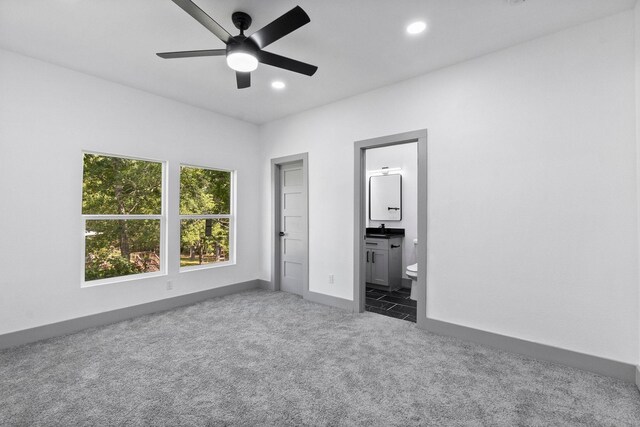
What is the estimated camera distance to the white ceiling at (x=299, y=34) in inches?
89.8

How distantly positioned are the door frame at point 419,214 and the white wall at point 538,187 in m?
0.08

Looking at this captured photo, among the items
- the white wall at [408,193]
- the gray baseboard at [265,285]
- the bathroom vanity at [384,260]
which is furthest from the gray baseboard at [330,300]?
the white wall at [408,193]

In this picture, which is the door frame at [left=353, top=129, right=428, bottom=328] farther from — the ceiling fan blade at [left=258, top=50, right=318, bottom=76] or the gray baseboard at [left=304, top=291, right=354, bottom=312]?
the ceiling fan blade at [left=258, top=50, right=318, bottom=76]

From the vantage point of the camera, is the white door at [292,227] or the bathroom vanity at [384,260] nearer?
the white door at [292,227]

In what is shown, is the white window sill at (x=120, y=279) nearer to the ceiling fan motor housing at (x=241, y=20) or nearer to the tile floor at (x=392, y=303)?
the tile floor at (x=392, y=303)

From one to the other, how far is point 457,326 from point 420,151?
1840 mm

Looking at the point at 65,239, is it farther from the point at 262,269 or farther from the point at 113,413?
the point at 262,269

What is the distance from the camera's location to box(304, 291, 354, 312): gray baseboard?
4.00 metres

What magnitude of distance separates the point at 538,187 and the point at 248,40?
2635 millimetres

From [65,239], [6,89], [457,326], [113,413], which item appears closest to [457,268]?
[457,326]

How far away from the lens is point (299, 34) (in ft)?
8.60

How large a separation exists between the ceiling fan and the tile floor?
9.55ft

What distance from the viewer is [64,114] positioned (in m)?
3.26

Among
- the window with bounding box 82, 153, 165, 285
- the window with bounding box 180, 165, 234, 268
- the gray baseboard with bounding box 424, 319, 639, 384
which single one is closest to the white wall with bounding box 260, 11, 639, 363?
the gray baseboard with bounding box 424, 319, 639, 384
